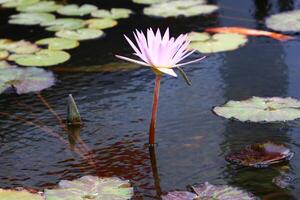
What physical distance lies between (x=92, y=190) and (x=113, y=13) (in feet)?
8.23

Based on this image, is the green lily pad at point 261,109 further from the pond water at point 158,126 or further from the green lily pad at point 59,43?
the green lily pad at point 59,43

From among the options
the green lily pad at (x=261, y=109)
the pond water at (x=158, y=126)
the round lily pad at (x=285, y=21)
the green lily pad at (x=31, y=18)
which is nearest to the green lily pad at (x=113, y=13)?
the green lily pad at (x=31, y=18)

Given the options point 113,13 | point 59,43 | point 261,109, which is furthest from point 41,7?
point 261,109

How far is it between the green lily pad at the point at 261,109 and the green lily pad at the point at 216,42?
858 millimetres

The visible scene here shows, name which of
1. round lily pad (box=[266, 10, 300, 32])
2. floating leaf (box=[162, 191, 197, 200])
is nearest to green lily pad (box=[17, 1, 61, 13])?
round lily pad (box=[266, 10, 300, 32])

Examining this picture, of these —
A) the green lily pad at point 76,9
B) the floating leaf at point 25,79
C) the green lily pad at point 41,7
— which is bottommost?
the floating leaf at point 25,79

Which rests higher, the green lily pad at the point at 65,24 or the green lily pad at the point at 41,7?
the green lily pad at the point at 41,7

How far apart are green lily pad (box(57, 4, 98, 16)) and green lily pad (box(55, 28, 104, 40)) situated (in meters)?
0.52

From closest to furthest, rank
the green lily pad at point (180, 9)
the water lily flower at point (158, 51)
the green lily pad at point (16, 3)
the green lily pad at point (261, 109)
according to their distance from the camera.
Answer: the water lily flower at point (158, 51) → the green lily pad at point (261, 109) → the green lily pad at point (180, 9) → the green lily pad at point (16, 3)

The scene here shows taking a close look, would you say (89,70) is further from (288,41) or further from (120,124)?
(288,41)

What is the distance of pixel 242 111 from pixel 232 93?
287 mm

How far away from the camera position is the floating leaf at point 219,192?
6.31 ft

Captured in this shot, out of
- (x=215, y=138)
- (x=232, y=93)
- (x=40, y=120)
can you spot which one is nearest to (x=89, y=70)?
(x=40, y=120)

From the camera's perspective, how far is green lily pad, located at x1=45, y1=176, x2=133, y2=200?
1905 millimetres
